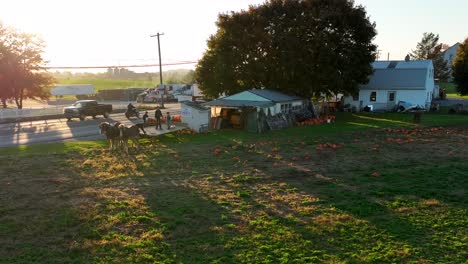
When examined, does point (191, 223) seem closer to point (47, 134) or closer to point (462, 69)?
point (47, 134)

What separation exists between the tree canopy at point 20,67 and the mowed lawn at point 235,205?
2355cm

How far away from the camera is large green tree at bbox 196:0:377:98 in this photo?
38.0m

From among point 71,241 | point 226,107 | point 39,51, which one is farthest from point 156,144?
point 39,51

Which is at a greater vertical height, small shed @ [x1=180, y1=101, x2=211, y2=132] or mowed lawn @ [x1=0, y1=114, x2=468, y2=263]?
small shed @ [x1=180, y1=101, x2=211, y2=132]

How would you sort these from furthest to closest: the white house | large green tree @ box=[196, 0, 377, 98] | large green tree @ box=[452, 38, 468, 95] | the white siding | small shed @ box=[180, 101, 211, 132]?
1. large green tree @ box=[452, 38, 468, 95]
2. the white house
3. the white siding
4. large green tree @ box=[196, 0, 377, 98]
5. small shed @ box=[180, 101, 211, 132]

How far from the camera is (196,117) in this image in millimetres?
28891

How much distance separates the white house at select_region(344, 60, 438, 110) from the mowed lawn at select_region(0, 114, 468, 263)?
27.7 metres

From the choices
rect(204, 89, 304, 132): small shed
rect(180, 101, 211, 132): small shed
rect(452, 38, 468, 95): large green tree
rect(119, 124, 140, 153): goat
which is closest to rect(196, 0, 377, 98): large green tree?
rect(204, 89, 304, 132): small shed

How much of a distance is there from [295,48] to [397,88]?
16.4 meters

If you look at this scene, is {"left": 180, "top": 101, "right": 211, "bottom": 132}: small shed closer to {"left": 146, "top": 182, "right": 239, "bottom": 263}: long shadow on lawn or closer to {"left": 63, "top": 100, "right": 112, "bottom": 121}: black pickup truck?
{"left": 63, "top": 100, "right": 112, "bottom": 121}: black pickup truck

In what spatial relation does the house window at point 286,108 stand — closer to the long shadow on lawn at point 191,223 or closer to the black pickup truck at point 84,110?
the black pickup truck at point 84,110

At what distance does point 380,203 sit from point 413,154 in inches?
343

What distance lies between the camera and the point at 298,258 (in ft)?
26.7

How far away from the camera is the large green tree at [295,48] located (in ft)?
125
